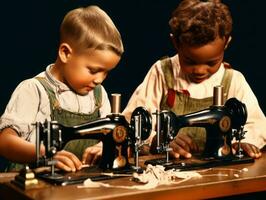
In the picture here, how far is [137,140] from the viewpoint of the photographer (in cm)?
181

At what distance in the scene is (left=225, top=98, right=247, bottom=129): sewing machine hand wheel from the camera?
78.2 inches

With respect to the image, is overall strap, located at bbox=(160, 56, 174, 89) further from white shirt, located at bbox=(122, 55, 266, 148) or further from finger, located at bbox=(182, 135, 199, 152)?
finger, located at bbox=(182, 135, 199, 152)

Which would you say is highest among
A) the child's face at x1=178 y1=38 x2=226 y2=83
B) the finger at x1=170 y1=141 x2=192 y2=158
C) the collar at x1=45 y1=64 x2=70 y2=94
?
the child's face at x1=178 y1=38 x2=226 y2=83

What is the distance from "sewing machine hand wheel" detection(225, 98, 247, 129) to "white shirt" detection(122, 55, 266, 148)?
214mm

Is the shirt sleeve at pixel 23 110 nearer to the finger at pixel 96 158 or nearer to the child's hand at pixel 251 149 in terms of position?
the finger at pixel 96 158

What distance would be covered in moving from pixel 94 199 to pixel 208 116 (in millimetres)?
593

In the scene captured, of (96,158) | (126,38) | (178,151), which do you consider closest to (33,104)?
(96,158)

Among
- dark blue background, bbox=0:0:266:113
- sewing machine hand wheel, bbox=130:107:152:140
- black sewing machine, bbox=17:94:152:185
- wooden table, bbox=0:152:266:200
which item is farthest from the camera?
dark blue background, bbox=0:0:266:113

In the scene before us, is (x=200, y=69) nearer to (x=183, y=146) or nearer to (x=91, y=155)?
(x=183, y=146)

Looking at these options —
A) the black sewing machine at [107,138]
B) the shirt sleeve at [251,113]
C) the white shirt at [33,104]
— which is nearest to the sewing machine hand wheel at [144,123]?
the black sewing machine at [107,138]

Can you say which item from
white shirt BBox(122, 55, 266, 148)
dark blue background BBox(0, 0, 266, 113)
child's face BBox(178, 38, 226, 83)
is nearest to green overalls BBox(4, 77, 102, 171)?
white shirt BBox(122, 55, 266, 148)

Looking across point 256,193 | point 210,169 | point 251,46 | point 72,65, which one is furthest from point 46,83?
point 251,46

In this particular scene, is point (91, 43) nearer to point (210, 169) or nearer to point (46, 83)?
point (46, 83)

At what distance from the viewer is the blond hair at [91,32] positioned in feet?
6.34
